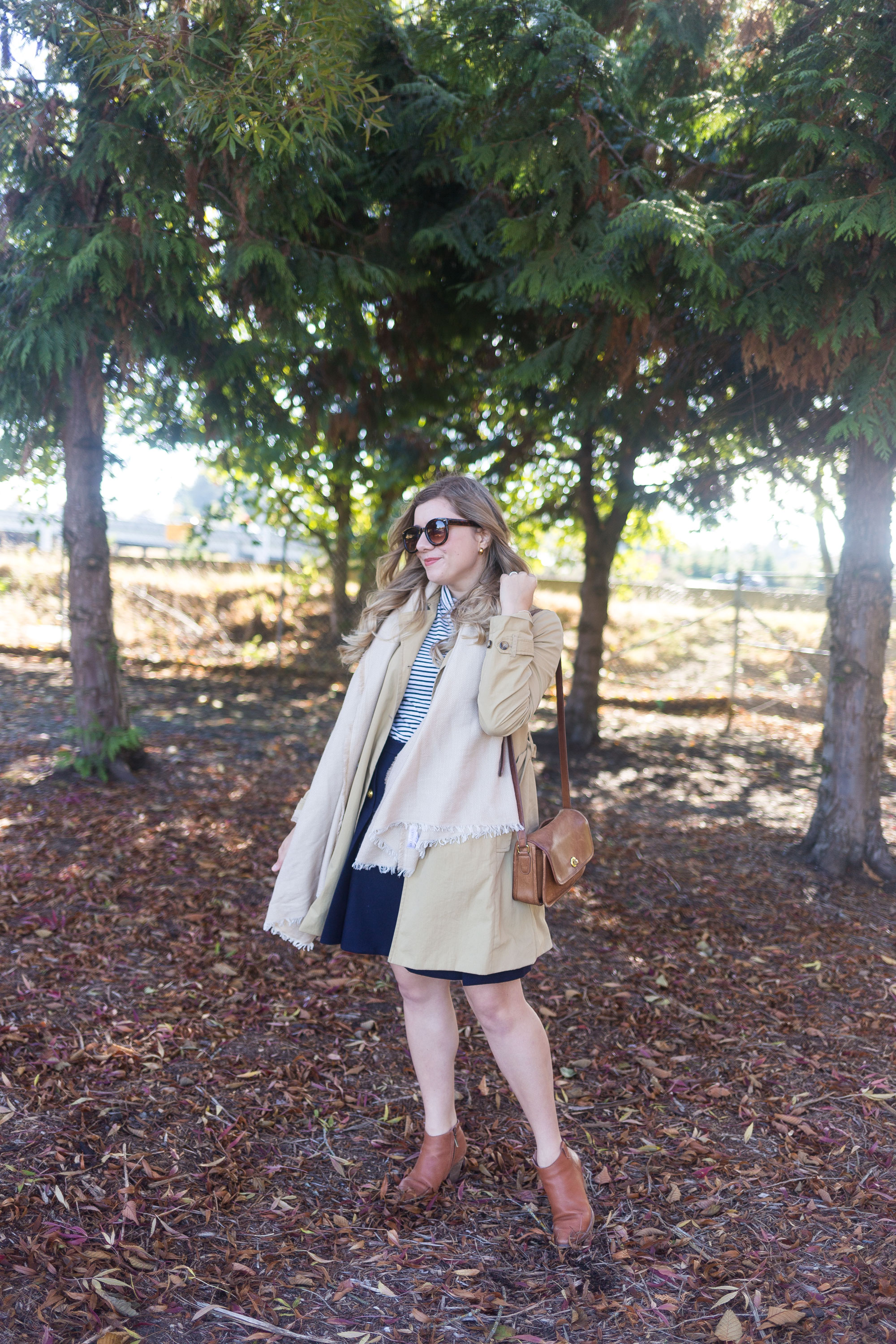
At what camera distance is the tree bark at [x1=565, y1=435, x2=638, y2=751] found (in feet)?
25.3

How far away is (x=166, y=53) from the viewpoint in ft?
10.1

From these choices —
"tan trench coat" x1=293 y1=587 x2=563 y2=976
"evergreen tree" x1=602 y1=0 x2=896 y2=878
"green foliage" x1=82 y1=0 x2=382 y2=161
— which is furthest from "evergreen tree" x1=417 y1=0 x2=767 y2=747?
"tan trench coat" x1=293 y1=587 x2=563 y2=976

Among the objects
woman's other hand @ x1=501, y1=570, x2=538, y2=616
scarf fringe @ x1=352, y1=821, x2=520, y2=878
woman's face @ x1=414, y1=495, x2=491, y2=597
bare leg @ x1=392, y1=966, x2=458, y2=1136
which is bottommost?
bare leg @ x1=392, y1=966, x2=458, y2=1136

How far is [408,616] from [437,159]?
12.4 feet

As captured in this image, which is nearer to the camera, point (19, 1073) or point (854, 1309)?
point (854, 1309)

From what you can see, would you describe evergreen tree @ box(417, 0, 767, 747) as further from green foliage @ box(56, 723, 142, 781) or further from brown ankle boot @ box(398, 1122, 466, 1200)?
brown ankle boot @ box(398, 1122, 466, 1200)

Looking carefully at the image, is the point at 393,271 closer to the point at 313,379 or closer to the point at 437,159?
the point at 437,159

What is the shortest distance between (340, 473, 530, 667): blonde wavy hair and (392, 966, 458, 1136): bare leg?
2.62 ft

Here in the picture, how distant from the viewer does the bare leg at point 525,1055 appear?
2059mm

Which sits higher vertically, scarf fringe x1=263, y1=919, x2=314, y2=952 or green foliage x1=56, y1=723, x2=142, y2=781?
scarf fringe x1=263, y1=919, x2=314, y2=952

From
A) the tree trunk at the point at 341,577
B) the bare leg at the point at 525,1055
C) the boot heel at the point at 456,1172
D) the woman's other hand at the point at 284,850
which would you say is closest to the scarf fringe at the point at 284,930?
the woman's other hand at the point at 284,850

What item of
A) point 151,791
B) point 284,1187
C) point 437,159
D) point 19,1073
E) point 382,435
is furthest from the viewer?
point 382,435

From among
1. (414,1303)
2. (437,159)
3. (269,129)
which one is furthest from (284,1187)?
(437,159)

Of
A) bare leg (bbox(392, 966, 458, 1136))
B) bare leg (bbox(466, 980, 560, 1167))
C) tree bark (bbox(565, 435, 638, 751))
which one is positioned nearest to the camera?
bare leg (bbox(466, 980, 560, 1167))
